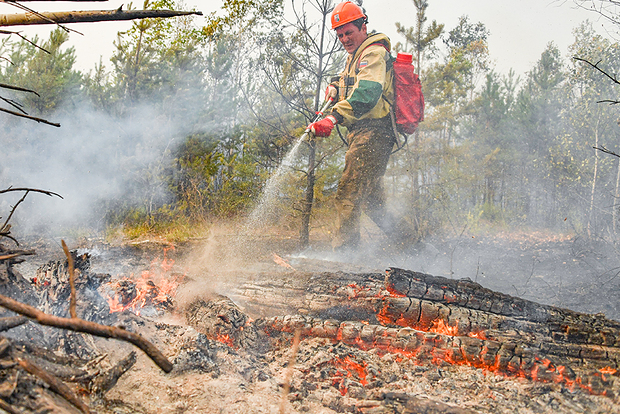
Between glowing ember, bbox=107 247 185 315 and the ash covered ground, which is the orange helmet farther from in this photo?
glowing ember, bbox=107 247 185 315

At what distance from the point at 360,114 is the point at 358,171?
2.58 ft

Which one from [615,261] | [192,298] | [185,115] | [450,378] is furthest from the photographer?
[185,115]

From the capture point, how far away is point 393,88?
4.86 metres

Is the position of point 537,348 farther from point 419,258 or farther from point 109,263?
point 109,263

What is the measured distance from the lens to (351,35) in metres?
4.80

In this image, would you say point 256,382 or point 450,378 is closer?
point 256,382

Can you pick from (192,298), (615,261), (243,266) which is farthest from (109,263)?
(615,261)

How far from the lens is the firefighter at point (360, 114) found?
173 inches

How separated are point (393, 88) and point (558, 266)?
13.5 feet

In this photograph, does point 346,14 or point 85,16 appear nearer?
point 85,16

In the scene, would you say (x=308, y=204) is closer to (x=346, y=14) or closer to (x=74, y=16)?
(x=346, y=14)

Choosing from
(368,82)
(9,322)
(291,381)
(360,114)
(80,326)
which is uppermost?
(368,82)

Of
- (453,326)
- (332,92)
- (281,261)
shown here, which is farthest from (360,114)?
(453,326)

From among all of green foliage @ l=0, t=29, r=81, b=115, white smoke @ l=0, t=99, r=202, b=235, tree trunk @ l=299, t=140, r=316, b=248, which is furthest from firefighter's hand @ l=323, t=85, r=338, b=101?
green foliage @ l=0, t=29, r=81, b=115
